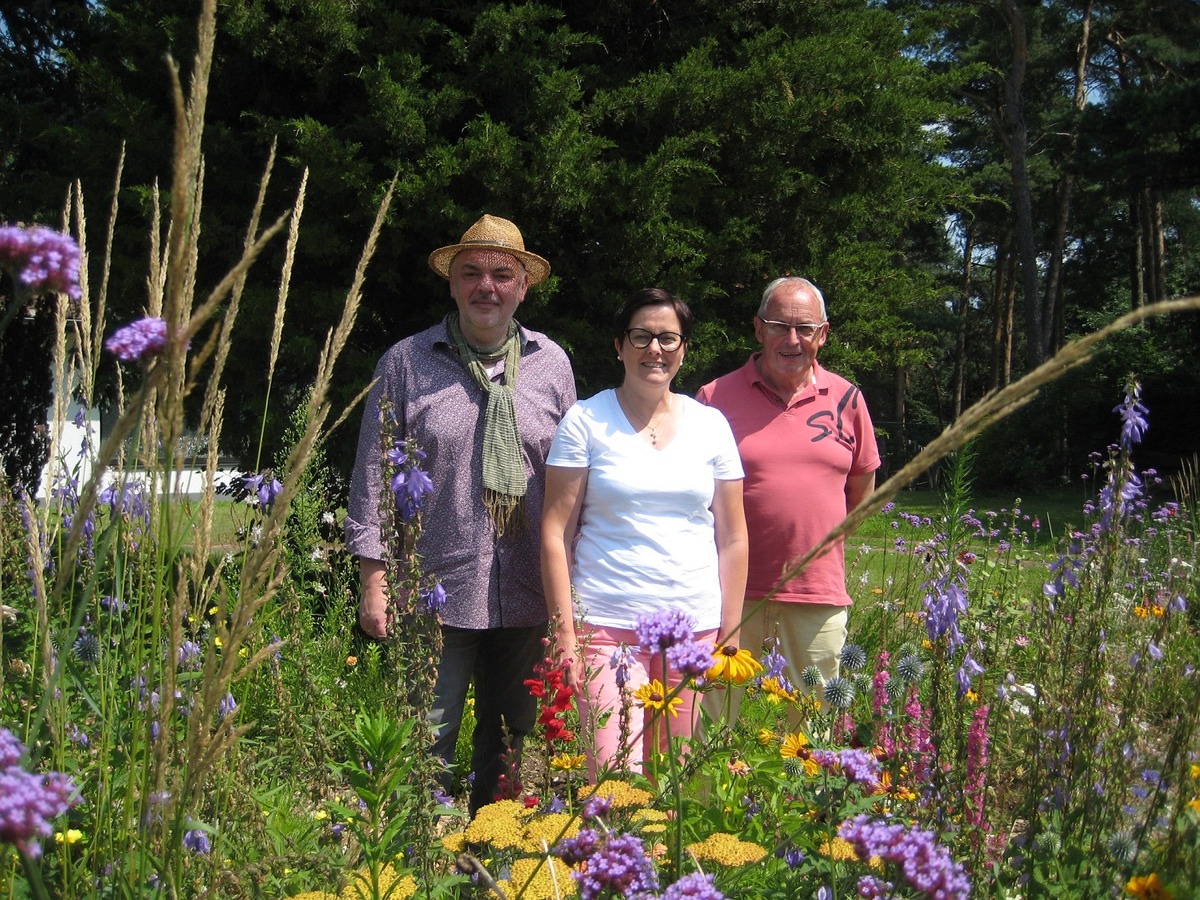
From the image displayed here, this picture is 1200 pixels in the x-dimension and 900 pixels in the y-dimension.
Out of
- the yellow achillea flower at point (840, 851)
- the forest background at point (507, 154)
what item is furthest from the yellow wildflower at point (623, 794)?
the forest background at point (507, 154)

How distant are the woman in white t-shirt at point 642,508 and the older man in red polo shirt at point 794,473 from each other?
0.92 ft

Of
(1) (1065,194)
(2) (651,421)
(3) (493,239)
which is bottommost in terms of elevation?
(2) (651,421)

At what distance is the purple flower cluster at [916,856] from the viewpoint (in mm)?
1234

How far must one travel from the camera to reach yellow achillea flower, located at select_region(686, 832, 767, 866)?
5.65ft

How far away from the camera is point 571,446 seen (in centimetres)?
337

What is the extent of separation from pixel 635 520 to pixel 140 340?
2400mm

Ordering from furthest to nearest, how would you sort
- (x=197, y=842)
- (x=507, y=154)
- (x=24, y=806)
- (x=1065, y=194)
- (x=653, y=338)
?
(x=1065, y=194)
(x=507, y=154)
(x=653, y=338)
(x=197, y=842)
(x=24, y=806)

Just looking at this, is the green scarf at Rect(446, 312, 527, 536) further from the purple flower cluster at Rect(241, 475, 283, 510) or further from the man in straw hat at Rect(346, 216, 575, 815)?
the purple flower cluster at Rect(241, 475, 283, 510)

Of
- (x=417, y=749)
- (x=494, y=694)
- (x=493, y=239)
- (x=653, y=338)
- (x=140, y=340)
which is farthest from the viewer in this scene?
(x=494, y=694)

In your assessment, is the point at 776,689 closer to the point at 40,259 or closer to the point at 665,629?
the point at 665,629

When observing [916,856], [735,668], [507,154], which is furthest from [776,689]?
[507,154]

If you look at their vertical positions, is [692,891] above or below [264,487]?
below

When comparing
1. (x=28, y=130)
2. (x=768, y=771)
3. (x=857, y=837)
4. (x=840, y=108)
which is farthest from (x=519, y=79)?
(x=857, y=837)

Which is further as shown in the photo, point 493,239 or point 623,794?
point 493,239
